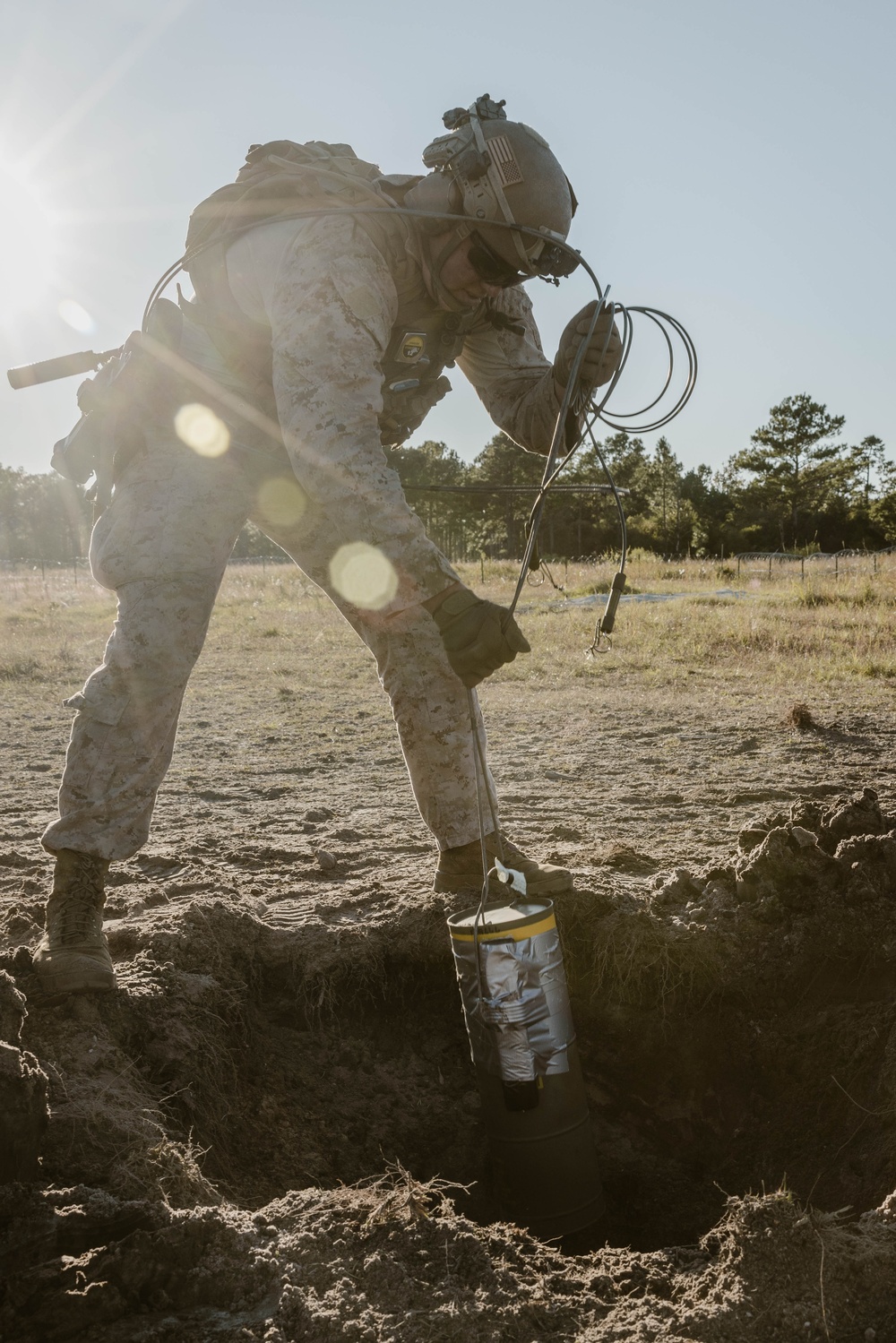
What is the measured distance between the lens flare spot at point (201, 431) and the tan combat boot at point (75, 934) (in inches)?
48.2

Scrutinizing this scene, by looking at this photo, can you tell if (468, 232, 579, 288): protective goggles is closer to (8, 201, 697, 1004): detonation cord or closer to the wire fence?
(8, 201, 697, 1004): detonation cord

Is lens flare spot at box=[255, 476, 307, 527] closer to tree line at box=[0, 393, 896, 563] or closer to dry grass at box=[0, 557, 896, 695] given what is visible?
dry grass at box=[0, 557, 896, 695]

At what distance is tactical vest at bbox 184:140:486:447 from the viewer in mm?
2877

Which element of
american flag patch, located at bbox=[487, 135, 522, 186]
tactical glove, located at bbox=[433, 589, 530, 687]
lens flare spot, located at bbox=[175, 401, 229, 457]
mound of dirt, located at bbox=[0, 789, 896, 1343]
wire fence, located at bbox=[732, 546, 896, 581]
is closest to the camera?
mound of dirt, located at bbox=[0, 789, 896, 1343]

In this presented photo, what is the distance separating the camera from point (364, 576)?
108 inches

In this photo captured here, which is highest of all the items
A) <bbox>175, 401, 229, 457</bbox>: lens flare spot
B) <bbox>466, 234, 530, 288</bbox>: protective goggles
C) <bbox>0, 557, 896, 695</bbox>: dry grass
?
<bbox>466, 234, 530, 288</bbox>: protective goggles

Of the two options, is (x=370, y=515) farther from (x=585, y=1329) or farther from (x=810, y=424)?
(x=810, y=424)

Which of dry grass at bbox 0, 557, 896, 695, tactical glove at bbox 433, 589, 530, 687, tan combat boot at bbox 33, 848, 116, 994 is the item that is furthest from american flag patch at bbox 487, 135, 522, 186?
dry grass at bbox 0, 557, 896, 695

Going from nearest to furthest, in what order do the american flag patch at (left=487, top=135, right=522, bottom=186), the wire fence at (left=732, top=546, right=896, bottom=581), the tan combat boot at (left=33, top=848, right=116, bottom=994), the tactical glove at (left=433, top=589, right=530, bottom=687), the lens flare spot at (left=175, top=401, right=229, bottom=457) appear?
the tactical glove at (left=433, top=589, right=530, bottom=687) < the tan combat boot at (left=33, top=848, right=116, bottom=994) < the american flag patch at (left=487, top=135, right=522, bottom=186) < the lens flare spot at (left=175, top=401, right=229, bottom=457) < the wire fence at (left=732, top=546, right=896, bottom=581)

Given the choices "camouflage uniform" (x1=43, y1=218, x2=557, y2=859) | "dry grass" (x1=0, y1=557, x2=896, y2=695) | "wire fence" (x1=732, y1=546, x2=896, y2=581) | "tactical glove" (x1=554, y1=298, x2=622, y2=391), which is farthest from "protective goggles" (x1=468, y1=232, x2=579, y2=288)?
"wire fence" (x1=732, y1=546, x2=896, y2=581)

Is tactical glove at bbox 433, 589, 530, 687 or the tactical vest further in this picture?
the tactical vest

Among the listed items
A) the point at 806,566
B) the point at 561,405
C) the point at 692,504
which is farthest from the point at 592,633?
the point at 692,504

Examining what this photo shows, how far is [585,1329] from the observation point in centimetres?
164

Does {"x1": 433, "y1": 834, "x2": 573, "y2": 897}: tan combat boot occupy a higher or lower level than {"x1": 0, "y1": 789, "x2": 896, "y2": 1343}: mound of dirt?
higher
